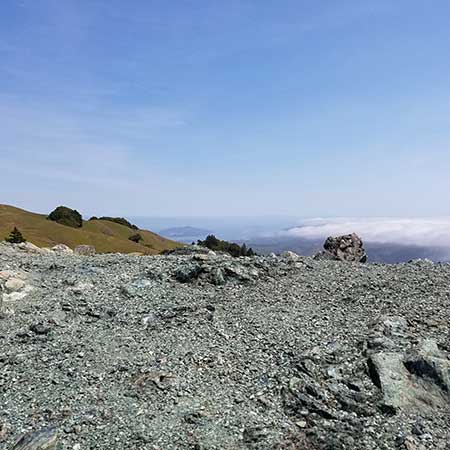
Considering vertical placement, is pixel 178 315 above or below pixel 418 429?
above

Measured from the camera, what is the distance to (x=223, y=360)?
49.7 feet

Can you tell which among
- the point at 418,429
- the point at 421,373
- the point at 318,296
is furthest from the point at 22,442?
the point at 318,296

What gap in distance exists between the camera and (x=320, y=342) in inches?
640

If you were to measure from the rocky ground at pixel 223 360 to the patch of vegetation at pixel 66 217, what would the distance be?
11056cm

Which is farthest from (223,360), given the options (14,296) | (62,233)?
(62,233)

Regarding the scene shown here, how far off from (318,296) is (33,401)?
1243 cm

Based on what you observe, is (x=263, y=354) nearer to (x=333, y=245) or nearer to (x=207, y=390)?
(x=207, y=390)

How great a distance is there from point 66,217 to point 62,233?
58.3 ft

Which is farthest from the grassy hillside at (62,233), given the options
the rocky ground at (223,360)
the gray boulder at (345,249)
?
the rocky ground at (223,360)

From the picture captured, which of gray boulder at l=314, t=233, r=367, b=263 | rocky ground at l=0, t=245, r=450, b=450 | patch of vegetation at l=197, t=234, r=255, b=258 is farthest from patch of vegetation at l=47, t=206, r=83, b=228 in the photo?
rocky ground at l=0, t=245, r=450, b=450

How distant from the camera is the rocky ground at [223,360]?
12016mm

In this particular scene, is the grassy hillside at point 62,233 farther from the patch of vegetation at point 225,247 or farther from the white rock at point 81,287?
the white rock at point 81,287

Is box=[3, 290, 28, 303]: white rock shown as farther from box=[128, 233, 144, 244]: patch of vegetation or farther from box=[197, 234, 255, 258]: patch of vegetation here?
box=[128, 233, 144, 244]: patch of vegetation

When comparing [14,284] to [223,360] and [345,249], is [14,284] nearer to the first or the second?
[223,360]
